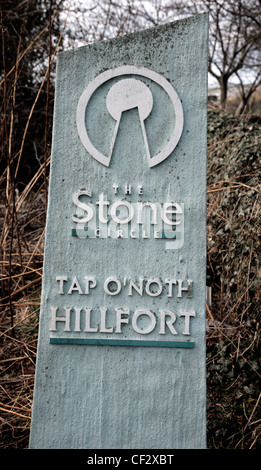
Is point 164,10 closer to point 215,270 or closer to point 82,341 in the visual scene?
point 215,270

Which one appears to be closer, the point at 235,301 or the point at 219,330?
the point at 219,330

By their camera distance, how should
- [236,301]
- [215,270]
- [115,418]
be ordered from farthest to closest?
[215,270]
[236,301]
[115,418]

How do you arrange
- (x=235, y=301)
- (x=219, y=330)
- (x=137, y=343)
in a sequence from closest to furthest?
1. (x=137, y=343)
2. (x=219, y=330)
3. (x=235, y=301)

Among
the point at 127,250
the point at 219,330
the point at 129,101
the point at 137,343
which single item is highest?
the point at 129,101

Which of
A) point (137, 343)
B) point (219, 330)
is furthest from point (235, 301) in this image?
point (137, 343)

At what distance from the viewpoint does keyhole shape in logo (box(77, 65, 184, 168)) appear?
2141mm

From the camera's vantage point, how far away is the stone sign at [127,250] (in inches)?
82.0

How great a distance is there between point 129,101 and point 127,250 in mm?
745

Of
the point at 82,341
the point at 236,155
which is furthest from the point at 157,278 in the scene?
the point at 236,155

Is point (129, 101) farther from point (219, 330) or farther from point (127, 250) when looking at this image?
point (219, 330)

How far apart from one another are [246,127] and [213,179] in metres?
0.62

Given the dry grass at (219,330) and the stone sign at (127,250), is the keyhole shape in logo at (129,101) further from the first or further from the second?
the dry grass at (219,330)

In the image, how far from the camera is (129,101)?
2162 mm

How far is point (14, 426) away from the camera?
2.51 m
